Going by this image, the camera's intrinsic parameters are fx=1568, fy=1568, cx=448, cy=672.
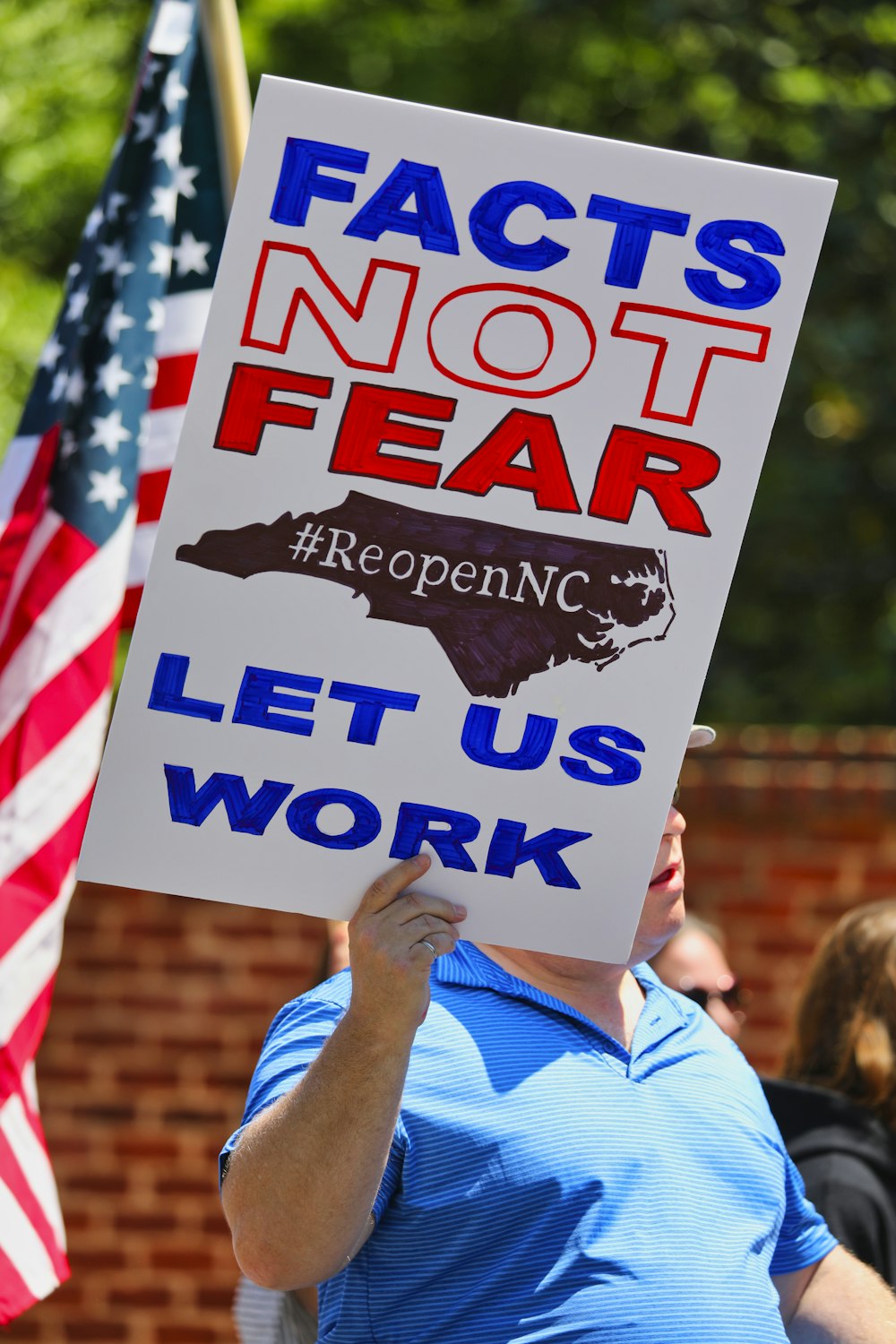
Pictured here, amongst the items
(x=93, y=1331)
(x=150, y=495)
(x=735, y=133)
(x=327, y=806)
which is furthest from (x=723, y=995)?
(x=735, y=133)

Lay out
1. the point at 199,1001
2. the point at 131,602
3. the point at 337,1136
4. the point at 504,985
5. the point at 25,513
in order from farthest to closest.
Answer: the point at 199,1001 < the point at 131,602 < the point at 25,513 < the point at 504,985 < the point at 337,1136

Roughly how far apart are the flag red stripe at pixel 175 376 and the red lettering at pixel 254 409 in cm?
156

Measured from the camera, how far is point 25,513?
3084mm

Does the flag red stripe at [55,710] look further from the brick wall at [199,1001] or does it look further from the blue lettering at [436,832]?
the brick wall at [199,1001]

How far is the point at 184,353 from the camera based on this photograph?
10.8 ft

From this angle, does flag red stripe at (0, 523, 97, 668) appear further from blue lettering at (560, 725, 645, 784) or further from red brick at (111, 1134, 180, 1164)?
red brick at (111, 1134, 180, 1164)

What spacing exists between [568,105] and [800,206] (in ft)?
23.8

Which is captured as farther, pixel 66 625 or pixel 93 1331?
pixel 93 1331

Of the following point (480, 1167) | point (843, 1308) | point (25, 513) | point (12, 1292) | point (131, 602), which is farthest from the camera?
point (131, 602)

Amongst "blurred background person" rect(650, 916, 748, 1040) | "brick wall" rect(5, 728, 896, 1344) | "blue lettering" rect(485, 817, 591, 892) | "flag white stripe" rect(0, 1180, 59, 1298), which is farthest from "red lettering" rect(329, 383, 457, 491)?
"brick wall" rect(5, 728, 896, 1344)

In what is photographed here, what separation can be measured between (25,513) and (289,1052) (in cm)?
165

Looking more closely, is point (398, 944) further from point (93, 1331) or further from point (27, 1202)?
point (93, 1331)

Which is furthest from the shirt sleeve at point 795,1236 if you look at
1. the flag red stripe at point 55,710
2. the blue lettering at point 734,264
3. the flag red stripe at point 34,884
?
the flag red stripe at point 55,710

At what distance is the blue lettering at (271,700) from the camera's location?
5.74 feet
